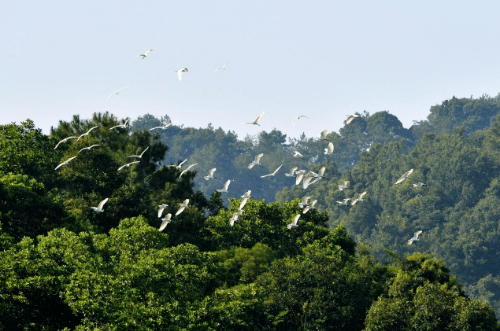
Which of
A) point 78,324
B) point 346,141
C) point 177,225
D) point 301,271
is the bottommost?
point 78,324

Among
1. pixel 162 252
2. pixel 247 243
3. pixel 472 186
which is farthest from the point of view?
pixel 472 186

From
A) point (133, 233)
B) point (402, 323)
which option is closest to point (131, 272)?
point (133, 233)

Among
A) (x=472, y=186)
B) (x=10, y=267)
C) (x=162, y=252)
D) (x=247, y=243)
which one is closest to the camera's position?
(x=10, y=267)

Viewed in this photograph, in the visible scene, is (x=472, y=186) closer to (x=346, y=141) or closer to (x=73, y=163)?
(x=346, y=141)

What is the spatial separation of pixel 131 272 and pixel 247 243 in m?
14.2

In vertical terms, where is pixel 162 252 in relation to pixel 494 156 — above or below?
below

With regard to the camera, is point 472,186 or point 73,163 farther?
point 472,186

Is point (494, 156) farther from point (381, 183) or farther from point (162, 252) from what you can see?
point (162, 252)

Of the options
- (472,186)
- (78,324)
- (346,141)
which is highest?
(346,141)

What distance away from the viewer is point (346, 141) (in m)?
183

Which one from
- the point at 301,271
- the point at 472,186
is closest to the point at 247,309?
the point at 301,271

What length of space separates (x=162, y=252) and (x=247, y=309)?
463cm

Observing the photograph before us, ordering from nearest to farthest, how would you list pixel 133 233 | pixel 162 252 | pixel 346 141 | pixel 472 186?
pixel 162 252 < pixel 133 233 < pixel 472 186 < pixel 346 141

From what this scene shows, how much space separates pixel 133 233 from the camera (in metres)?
45.6
